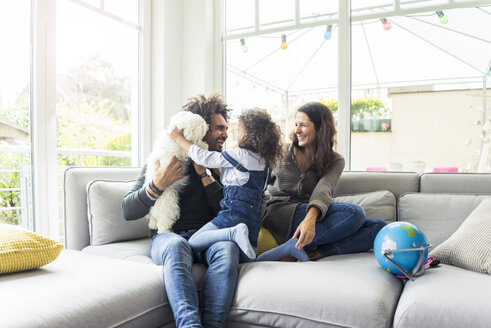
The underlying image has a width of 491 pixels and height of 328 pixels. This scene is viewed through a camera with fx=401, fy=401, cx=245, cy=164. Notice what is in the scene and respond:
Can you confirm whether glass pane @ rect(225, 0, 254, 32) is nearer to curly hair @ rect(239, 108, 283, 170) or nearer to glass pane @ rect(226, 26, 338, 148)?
glass pane @ rect(226, 26, 338, 148)

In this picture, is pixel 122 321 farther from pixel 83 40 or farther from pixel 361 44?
pixel 361 44

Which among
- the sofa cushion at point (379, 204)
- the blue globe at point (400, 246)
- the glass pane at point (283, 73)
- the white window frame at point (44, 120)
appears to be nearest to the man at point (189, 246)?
the blue globe at point (400, 246)

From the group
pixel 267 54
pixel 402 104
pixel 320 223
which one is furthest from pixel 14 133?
pixel 402 104

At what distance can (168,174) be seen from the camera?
1852 millimetres

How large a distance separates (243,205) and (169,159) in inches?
16.3

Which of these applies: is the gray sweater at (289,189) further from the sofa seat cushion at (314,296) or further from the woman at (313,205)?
the sofa seat cushion at (314,296)

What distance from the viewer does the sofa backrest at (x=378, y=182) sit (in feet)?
7.49

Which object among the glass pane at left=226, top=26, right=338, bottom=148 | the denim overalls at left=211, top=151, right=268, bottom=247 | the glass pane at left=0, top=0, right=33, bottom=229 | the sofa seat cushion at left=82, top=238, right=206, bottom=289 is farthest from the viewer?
the glass pane at left=226, top=26, right=338, bottom=148

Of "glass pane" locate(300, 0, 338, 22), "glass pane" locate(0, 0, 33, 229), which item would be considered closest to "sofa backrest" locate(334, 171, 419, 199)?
"glass pane" locate(300, 0, 338, 22)

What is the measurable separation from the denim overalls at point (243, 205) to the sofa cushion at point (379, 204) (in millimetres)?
662

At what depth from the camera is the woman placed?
1.88 meters

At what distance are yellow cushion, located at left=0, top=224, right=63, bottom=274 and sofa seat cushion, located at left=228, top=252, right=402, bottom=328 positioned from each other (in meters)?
0.72

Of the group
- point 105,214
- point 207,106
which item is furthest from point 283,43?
point 105,214

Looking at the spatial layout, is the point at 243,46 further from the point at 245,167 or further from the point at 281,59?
the point at 245,167
